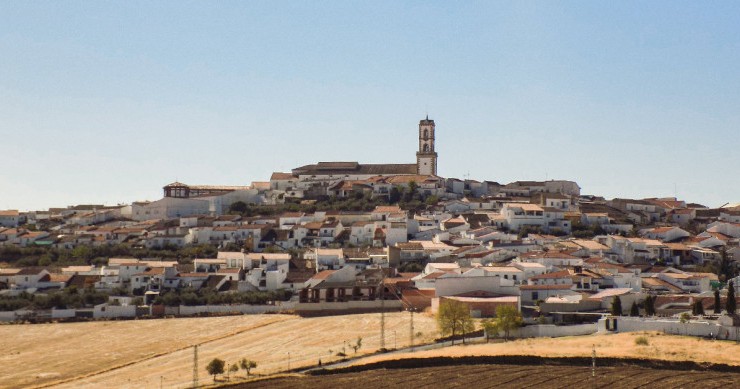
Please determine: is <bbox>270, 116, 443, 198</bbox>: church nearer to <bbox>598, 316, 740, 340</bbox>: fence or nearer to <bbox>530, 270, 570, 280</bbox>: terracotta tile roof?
<bbox>530, 270, 570, 280</bbox>: terracotta tile roof

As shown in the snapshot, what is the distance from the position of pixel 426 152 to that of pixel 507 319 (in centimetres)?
6614

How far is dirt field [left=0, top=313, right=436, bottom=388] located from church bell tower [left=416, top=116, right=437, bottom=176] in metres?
53.6

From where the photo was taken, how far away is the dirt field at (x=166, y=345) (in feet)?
147

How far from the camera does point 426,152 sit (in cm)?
11206

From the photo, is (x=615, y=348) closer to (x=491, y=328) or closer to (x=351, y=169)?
(x=491, y=328)

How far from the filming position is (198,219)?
87.2 meters

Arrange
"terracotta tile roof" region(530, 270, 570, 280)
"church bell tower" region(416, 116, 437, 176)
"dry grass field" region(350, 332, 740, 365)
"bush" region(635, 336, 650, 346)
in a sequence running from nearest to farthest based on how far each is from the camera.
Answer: "dry grass field" region(350, 332, 740, 365), "bush" region(635, 336, 650, 346), "terracotta tile roof" region(530, 270, 570, 280), "church bell tower" region(416, 116, 437, 176)

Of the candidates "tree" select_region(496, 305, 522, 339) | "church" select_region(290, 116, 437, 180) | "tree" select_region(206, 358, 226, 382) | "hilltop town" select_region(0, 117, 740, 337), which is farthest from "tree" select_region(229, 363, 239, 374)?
"church" select_region(290, 116, 437, 180)

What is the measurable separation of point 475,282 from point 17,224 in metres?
56.9

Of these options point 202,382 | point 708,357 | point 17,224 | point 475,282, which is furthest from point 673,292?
point 17,224

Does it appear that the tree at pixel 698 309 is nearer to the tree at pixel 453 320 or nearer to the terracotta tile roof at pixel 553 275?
the tree at pixel 453 320

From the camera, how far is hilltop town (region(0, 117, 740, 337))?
57844mm

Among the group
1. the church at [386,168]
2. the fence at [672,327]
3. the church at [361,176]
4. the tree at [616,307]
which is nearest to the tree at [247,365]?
the fence at [672,327]

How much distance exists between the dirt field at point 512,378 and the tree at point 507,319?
6.21 metres
